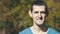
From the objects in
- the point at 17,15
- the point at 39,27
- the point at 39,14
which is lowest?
the point at 17,15

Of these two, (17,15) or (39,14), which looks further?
(17,15)

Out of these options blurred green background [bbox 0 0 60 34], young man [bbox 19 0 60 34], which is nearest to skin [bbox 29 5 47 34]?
young man [bbox 19 0 60 34]

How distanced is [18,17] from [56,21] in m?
0.55

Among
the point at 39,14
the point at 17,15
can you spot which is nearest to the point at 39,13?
the point at 39,14

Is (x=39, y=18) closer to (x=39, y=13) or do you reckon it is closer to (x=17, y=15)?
(x=39, y=13)

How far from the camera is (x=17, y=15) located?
2.89 metres

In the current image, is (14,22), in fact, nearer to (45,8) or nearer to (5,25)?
(5,25)

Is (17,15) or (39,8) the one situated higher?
(39,8)

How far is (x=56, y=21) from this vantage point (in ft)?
9.44

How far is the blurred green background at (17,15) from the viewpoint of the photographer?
9.25 feet

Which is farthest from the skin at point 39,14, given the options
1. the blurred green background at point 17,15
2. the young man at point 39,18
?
the blurred green background at point 17,15

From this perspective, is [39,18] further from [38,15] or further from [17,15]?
[17,15]

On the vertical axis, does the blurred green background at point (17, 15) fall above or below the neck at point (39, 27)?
below

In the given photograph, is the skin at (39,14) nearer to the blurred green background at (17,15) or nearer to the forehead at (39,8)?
the forehead at (39,8)
